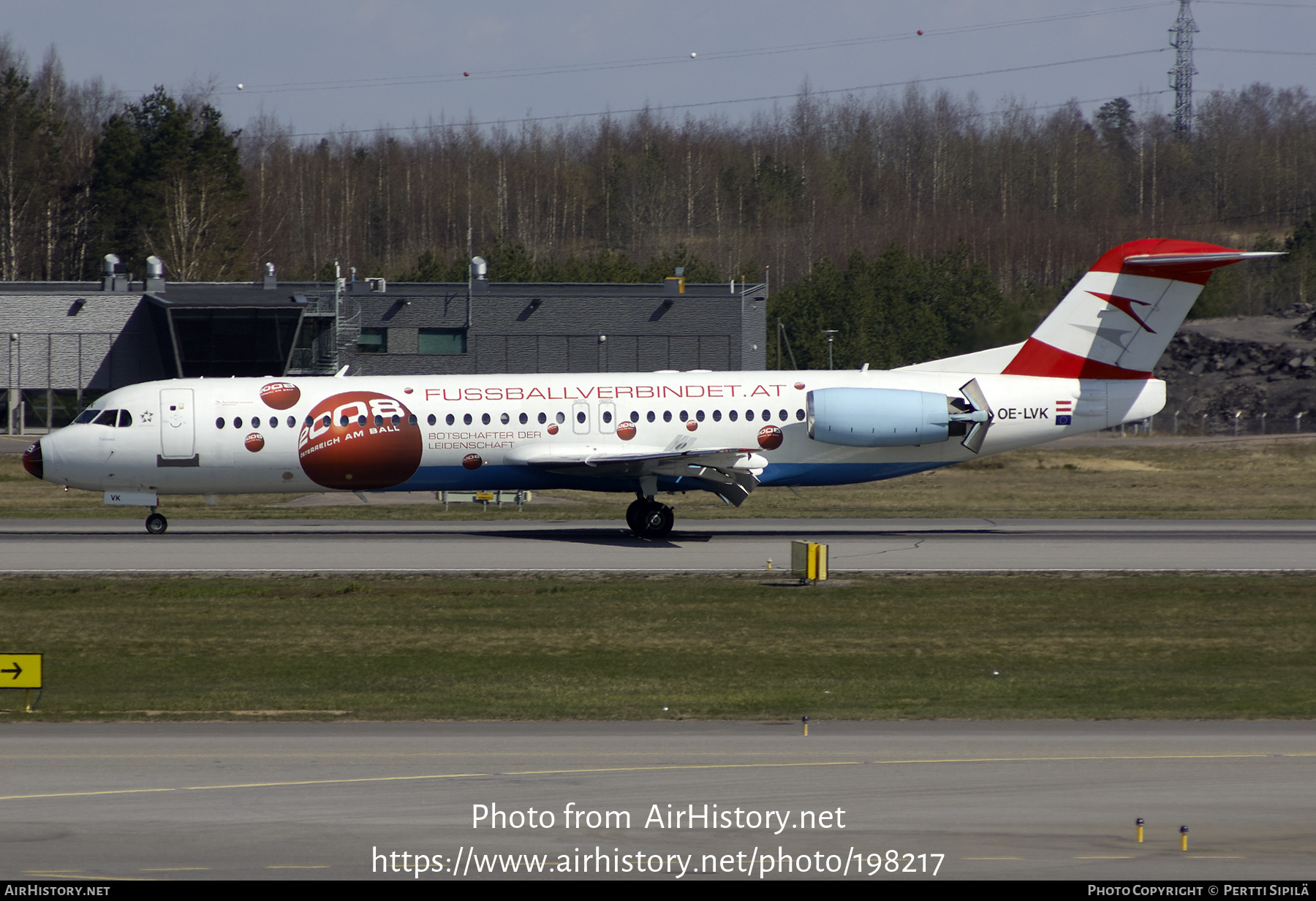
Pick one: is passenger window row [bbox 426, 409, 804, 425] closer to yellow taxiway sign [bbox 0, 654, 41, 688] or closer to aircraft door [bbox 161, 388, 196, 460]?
aircraft door [bbox 161, 388, 196, 460]

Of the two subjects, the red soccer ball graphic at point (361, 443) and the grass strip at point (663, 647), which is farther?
the red soccer ball graphic at point (361, 443)

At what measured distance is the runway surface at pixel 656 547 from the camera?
26.0 meters

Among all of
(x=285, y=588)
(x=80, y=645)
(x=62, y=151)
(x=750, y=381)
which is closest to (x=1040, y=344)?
(x=750, y=381)

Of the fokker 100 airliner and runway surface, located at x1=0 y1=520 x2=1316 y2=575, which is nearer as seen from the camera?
runway surface, located at x1=0 y1=520 x2=1316 y2=575

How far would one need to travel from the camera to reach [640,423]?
1178 inches

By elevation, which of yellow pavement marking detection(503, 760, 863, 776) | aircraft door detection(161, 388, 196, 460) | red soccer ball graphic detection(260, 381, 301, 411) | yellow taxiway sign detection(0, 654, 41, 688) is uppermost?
red soccer ball graphic detection(260, 381, 301, 411)

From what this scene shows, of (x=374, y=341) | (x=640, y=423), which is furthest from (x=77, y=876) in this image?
(x=374, y=341)

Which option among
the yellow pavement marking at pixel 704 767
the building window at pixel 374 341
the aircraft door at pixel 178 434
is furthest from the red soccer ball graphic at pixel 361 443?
the building window at pixel 374 341

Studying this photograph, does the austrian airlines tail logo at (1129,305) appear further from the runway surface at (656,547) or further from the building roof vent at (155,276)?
the building roof vent at (155,276)

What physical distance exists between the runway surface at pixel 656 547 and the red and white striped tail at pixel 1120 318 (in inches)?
163

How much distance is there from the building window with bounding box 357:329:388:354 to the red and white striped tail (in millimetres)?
41100

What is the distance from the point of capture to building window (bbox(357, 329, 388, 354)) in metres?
64.2

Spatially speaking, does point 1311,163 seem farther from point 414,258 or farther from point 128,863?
point 128,863

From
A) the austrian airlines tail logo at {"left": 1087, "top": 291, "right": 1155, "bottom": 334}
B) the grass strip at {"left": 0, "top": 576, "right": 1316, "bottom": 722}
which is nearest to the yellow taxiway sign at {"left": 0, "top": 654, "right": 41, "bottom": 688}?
the grass strip at {"left": 0, "top": 576, "right": 1316, "bottom": 722}
